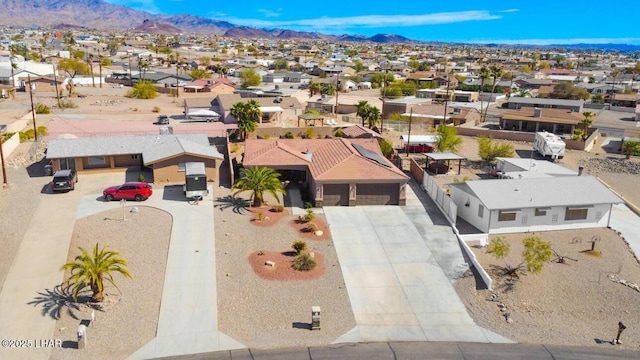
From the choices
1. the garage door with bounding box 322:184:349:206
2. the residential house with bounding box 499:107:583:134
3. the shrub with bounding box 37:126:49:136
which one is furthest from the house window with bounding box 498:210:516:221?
the shrub with bounding box 37:126:49:136

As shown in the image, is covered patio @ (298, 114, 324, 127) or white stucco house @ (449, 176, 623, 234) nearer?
white stucco house @ (449, 176, 623, 234)

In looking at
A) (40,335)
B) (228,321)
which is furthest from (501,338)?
(40,335)

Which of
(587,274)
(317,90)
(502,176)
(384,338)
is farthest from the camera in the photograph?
(317,90)

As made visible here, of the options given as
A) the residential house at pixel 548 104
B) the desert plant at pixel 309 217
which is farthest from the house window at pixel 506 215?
the residential house at pixel 548 104

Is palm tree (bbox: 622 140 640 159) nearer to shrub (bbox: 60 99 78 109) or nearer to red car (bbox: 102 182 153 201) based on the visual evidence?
red car (bbox: 102 182 153 201)

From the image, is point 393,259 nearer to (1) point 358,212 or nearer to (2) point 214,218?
(1) point 358,212

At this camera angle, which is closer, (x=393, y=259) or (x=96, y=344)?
(x=96, y=344)

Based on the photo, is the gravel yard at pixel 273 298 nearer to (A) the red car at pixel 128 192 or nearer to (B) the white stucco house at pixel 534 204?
(A) the red car at pixel 128 192
